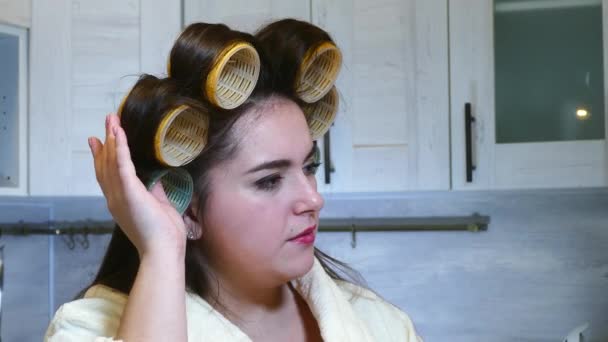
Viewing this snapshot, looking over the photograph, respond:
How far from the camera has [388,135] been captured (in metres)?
1.70

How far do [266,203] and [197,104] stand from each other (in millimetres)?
165

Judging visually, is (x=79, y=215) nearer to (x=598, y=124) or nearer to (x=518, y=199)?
(x=518, y=199)

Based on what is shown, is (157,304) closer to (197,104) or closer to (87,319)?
(87,319)

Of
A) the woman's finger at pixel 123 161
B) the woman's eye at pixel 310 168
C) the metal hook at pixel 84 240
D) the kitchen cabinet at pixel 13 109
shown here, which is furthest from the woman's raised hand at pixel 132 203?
the metal hook at pixel 84 240

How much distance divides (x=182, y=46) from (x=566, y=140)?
1021 millimetres

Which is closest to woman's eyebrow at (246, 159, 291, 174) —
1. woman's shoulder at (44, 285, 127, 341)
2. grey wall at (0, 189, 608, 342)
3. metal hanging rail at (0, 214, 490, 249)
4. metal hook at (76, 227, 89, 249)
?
woman's shoulder at (44, 285, 127, 341)

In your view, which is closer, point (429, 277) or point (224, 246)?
point (224, 246)

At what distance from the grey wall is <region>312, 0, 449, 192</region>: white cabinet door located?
0.18 metres

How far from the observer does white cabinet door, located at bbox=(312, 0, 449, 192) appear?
167 centimetres

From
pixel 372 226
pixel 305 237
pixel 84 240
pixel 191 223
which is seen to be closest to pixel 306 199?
pixel 305 237

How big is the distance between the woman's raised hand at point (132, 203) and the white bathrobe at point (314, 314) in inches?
4.8

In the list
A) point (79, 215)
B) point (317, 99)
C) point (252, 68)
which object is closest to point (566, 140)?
point (317, 99)

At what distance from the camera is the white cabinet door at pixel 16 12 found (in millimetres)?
1763

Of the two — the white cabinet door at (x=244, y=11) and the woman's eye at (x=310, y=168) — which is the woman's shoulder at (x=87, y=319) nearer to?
the woman's eye at (x=310, y=168)
